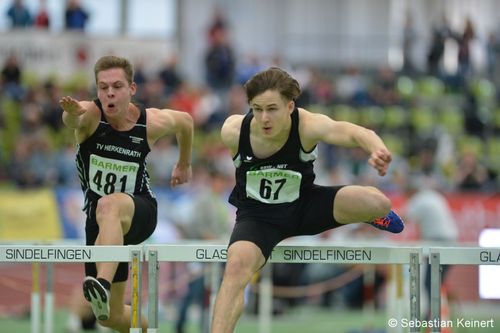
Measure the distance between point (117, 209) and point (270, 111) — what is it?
1264 millimetres

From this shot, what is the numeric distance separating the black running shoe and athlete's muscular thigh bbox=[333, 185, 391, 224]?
5.43 feet

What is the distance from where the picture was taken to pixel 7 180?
17.0 meters

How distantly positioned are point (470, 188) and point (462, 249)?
1131 centimetres

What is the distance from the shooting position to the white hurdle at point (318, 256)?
23.3 feet

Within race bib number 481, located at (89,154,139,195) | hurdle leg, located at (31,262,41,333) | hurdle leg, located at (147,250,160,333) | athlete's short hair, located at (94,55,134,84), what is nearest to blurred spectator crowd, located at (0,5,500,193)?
hurdle leg, located at (31,262,41,333)

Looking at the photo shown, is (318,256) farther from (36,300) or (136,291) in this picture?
(36,300)

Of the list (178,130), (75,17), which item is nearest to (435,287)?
(178,130)

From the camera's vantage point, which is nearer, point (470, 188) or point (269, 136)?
point (269, 136)

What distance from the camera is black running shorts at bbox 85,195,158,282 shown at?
25.9 feet

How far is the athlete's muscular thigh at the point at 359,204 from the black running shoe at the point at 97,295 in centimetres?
166

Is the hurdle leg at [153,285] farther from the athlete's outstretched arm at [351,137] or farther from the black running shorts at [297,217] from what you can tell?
the athlete's outstretched arm at [351,137]

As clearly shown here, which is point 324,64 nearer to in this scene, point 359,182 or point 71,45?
point 71,45

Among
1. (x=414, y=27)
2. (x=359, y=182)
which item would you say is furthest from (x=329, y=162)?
(x=414, y=27)

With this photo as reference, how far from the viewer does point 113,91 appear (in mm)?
7824
